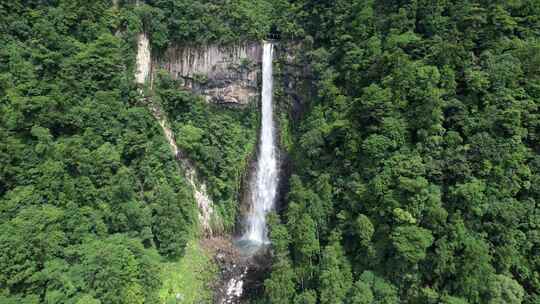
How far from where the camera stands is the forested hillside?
18.4 metres

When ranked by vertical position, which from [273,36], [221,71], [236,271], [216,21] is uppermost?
[216,21]

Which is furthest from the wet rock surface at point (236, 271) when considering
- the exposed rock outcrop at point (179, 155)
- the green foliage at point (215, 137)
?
the green foliage at point (215, 137)

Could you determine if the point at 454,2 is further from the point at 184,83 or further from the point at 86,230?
the point at 86,230

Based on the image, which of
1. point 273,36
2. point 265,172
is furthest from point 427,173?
point 273,36

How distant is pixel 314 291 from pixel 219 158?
14710 mm

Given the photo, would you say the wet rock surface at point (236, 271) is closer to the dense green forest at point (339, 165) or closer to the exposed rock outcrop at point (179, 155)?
the dense green forest at point (339, 165)

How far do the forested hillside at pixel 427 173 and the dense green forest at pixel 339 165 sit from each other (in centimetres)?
11

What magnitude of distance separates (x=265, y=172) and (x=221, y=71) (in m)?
11.0

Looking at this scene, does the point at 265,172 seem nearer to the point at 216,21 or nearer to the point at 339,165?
the point at 339,165

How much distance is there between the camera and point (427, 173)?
20.3 m

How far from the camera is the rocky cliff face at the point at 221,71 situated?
31484mm

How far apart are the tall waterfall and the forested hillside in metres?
5.89

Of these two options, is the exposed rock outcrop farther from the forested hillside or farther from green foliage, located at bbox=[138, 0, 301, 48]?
the forested hillside

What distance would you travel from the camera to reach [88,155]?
73.7ft
